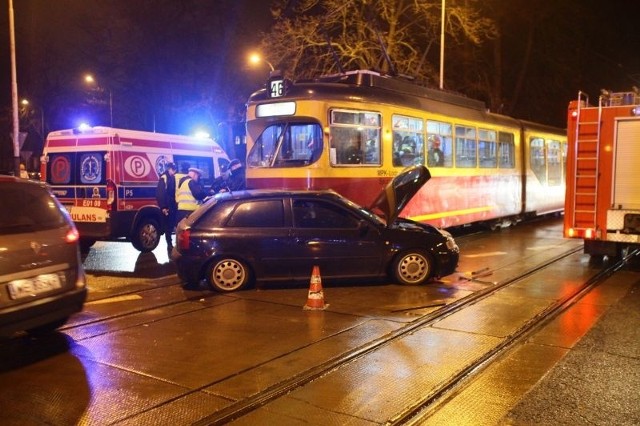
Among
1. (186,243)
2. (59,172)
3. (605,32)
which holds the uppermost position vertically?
(605,32)

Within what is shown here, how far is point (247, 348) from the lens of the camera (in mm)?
5984

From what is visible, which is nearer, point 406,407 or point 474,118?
point 406,407

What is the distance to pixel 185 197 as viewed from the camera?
11672mm

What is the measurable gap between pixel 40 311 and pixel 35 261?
17.4 inches

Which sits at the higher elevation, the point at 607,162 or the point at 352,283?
the point at 607,162

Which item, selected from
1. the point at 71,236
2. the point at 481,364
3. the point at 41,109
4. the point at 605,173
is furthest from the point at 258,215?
the point at 41,109

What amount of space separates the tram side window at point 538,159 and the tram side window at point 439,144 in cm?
598

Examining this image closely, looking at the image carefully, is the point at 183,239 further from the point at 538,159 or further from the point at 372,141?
the point at 538,159

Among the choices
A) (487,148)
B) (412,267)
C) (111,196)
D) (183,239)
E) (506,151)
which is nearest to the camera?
(183,239)

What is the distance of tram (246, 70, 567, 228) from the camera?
36.1 feet

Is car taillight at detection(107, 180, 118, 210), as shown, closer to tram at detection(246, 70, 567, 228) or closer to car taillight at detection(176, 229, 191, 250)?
tram at detection(246, 70, 567, 228)

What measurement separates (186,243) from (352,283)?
251 cm

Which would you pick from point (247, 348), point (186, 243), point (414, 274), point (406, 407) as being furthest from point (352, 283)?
point (406, 407)

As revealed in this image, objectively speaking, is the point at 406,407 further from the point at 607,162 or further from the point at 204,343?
the point at 607,162
